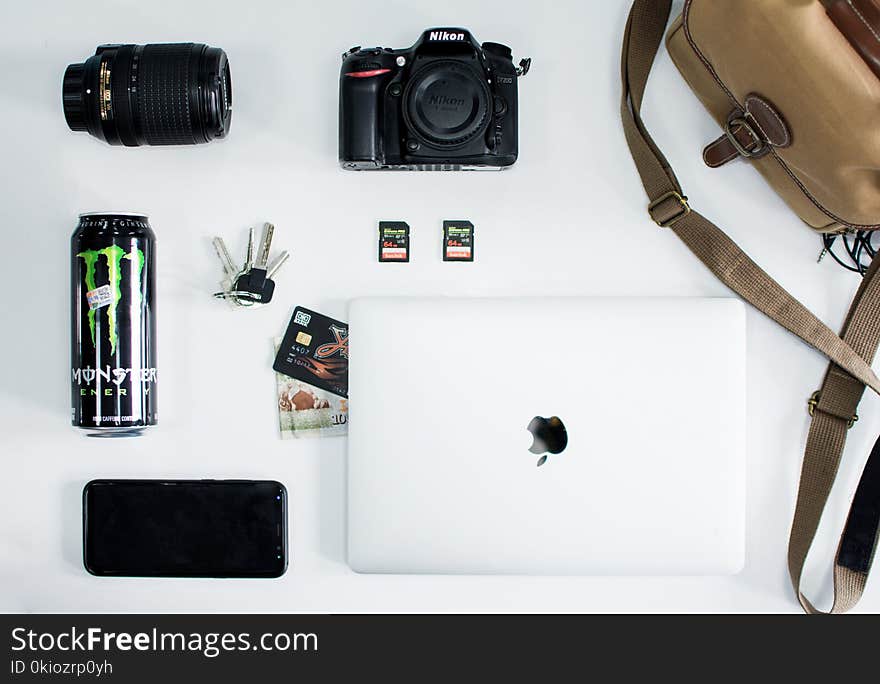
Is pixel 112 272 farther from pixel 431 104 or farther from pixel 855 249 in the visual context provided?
pixel 855 249

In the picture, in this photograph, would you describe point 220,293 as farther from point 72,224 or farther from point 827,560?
point 827,560

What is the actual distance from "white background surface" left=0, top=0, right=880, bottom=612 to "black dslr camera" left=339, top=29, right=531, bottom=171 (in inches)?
3.1

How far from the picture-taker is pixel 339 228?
1021 mm

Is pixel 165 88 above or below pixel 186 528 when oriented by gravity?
above

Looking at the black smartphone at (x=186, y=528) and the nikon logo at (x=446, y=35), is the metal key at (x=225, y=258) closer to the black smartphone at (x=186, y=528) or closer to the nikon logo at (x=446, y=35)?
the black smartphone at (x=186, y=528)

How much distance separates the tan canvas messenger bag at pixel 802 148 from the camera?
0.79 meters

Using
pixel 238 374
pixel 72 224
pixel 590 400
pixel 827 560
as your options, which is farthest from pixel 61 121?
pixel 827 560

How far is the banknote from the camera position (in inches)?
40.3

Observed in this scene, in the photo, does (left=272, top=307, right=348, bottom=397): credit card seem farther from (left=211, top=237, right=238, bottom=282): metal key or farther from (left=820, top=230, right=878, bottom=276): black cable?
(left=820, top=230, right=878, bottom=276): black cable

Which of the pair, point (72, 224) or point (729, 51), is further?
point (72, 224)

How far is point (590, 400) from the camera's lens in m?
0.93

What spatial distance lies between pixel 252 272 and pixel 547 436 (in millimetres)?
449

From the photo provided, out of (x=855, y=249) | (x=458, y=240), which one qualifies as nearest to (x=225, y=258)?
(x=458, y=240)

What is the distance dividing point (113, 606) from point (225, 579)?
0.16 meters
